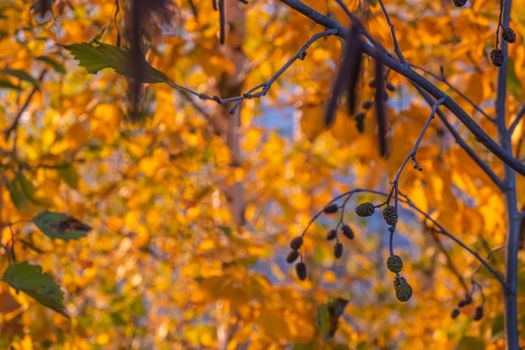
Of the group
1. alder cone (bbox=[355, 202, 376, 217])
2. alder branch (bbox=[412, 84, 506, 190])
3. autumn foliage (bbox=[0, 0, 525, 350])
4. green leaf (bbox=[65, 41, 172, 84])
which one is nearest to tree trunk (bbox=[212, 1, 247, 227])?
autumn foliage (bbox=[0, 0, 525, 350])

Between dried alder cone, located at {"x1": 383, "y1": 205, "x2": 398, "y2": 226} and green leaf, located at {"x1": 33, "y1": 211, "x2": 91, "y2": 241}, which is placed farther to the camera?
green leaf, located at {"x1": 33, "y1": 211, "x2": 91, "y2": 241}

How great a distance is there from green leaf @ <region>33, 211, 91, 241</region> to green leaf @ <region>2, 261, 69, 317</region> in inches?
3.5

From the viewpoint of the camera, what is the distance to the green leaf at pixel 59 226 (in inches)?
43.3

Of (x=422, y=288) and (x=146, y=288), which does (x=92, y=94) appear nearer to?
(x=146, y=288)

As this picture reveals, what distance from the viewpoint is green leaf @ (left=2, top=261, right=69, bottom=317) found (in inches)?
39.2

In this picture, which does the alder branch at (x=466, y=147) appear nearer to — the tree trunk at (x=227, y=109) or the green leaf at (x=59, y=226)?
the green leaf at (x=59, y=226)

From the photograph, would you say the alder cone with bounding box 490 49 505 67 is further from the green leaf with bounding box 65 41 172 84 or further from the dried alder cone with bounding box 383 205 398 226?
the green leaf with bounding box 65 41 172 84

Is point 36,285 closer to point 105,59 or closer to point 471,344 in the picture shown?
point 105,59

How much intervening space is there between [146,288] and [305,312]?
4.12ft

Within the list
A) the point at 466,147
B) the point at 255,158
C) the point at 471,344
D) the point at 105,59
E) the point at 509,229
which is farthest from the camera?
the point at 255,158

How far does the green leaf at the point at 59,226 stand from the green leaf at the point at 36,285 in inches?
3.5

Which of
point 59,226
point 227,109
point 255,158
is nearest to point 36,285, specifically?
point 59,226

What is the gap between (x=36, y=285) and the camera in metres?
1.00

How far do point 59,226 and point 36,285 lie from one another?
14cm
